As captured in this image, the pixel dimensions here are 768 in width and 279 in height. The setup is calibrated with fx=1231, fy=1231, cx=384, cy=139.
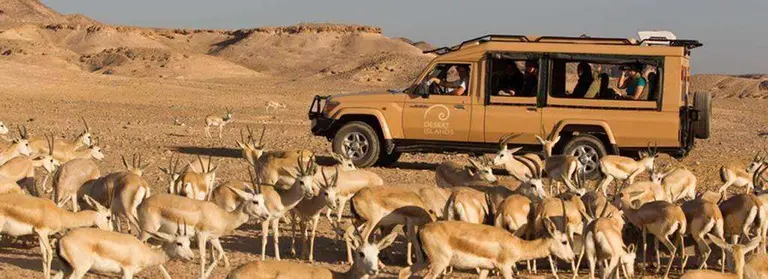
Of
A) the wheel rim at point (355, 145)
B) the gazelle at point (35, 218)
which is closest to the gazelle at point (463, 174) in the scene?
the wheel rim at point (355, 145)

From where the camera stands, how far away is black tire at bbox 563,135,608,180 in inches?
Answer: 902

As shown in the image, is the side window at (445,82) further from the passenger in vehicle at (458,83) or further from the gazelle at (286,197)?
the gazelle at (286,197)

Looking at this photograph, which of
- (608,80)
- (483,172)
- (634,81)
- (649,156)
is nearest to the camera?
(483,172)

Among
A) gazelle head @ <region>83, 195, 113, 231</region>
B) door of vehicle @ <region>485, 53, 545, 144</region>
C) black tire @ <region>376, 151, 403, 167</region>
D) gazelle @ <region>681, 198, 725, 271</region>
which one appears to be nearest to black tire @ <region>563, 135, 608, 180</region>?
door of vehicle @ <region>485, 53, 545, 144</region>

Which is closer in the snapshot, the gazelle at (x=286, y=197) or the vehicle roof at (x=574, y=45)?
the gazelle at (x=286, y=197)

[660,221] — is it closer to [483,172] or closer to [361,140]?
[483,172]

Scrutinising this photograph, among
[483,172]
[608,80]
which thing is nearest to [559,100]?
[608,80]

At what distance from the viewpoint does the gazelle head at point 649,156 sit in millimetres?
21141

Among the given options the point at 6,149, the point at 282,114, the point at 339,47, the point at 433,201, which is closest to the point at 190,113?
the point at 282,114

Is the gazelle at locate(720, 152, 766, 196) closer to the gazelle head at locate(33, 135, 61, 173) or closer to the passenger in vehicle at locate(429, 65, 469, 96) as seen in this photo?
the passenger in vehicle at locate(429, 65, 469, 96)

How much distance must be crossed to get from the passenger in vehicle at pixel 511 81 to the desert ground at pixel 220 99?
87.5 inches

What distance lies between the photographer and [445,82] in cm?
2369

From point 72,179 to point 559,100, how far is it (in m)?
9.85

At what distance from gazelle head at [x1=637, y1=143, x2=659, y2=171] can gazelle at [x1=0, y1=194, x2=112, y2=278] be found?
1054 centimetres
